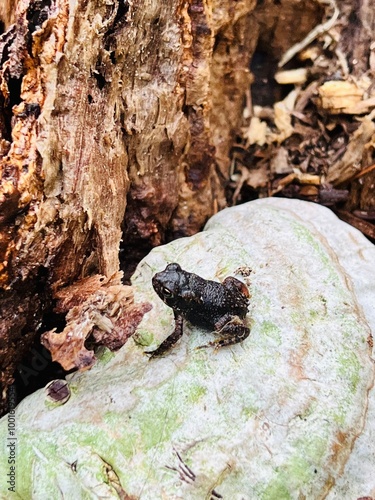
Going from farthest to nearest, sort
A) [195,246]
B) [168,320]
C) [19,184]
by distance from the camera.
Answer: [195,246]
[168,320]
[19,184]

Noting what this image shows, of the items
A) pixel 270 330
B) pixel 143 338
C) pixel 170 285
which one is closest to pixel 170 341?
pixel 143 338

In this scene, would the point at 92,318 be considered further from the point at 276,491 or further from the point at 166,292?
the point at 276,491

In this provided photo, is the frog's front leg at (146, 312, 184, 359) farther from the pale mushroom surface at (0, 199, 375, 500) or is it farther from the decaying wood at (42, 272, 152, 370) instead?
the decaying wood at (42, 272, 152, 370)

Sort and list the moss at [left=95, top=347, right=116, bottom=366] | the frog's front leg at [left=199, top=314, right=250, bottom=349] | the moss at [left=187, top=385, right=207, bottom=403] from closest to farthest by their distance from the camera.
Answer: the moss at [left=187, top=385, right=207, bottom=403] < the frog's front leg at [left=199, top=314, right=250, bottom=349] < the moss at [left=95, top=347, right=116, bottom=366]

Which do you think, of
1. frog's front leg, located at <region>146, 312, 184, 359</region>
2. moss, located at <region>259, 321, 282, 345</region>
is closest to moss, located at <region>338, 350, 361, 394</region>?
moss, located at <region>259, 321, 282, 345</region>

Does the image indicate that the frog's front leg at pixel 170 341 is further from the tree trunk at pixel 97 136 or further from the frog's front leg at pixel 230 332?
the tree trunk at pixel 97 136

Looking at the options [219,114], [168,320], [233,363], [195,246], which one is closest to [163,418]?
[233,363]

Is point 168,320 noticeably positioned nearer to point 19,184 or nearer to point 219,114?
point 19,184
